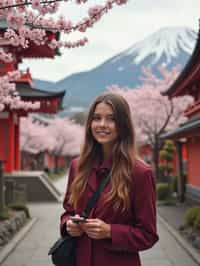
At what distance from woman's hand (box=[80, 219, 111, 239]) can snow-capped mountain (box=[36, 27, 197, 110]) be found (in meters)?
109

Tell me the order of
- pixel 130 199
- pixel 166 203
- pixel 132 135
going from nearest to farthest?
pixel 130 199 < pixel 132 135 < pixel 166 203

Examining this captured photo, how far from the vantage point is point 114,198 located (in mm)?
2322

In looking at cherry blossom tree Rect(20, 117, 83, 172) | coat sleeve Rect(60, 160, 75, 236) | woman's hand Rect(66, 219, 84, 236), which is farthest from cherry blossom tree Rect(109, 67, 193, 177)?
woman's hand Rect(66, 219, 84, 236)

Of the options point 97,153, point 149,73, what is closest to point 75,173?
point 97,153

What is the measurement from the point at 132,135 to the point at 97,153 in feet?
0.86

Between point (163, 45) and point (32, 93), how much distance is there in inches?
5268

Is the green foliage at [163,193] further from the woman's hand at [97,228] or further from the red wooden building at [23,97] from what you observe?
the woman's hand at [97,228]

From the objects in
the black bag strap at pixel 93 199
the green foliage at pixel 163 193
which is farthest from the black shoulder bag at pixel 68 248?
the green foliage at pixel 163 193

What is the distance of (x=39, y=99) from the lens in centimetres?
1681

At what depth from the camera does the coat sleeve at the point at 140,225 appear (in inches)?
90.4

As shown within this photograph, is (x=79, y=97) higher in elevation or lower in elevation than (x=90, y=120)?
higher

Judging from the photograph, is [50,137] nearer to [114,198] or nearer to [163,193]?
[163,193]

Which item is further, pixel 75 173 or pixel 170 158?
pixel 170 158

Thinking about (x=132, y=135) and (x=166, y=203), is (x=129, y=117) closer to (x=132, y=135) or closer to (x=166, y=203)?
(x=132, y=135)
